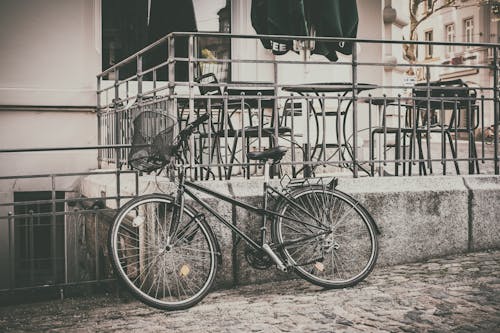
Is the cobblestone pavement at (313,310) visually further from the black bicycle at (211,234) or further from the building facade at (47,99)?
the building facade at (47,99)

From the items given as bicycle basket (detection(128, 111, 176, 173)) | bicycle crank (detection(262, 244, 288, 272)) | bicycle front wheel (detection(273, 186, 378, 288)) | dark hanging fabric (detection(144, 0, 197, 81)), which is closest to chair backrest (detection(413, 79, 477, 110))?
bicycle front wheel (detection(273, 186, 378, 288))

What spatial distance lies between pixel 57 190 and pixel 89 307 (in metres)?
3.61

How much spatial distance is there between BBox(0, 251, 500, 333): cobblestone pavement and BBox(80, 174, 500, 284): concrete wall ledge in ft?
0.99

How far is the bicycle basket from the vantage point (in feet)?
16.3

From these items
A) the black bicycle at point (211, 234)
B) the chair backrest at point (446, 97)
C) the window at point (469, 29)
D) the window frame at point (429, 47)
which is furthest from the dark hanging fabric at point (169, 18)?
the window frame at point (429, 47)

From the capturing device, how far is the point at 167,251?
4887 millimetres

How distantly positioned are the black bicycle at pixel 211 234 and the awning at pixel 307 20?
2088 mm

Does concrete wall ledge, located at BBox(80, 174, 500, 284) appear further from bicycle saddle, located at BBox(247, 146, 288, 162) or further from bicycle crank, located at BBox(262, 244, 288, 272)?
bicycle saddle, located at BBox(247, 146, 288, 162)

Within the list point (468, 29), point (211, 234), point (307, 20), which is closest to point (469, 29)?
point (468, 29)

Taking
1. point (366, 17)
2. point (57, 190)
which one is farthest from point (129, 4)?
point (366, 17)

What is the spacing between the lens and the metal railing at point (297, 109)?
5.99 meters

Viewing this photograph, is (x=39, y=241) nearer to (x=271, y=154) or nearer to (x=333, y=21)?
(x=333, y=21)

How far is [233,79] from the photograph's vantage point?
969cm

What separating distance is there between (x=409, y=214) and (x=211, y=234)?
218 centimetres
